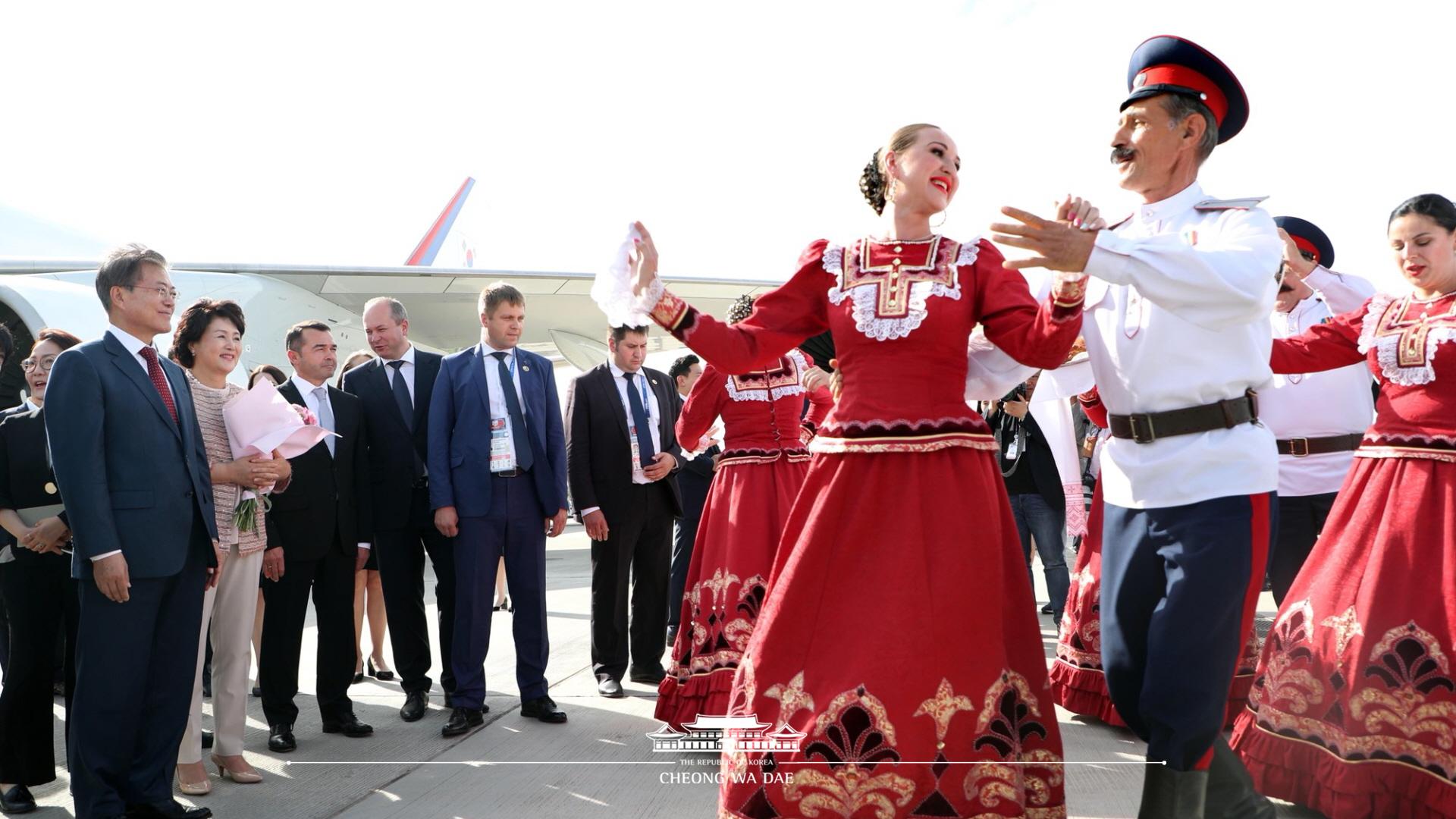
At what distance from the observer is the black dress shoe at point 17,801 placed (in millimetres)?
3818

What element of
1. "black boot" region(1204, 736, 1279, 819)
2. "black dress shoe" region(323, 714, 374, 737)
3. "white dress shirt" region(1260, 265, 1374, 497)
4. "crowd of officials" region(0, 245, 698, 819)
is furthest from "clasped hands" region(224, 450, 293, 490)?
"white dress shirt" region(1260, 265, 1374, 497)

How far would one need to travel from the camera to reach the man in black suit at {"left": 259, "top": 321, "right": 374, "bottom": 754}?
4723 mm

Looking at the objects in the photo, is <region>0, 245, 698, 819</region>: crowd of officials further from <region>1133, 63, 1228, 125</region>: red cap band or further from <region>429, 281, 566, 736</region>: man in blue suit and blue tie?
<region>1133, 63, 1228, 125</region>: red cap band

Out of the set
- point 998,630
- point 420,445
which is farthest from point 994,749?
point 420,445

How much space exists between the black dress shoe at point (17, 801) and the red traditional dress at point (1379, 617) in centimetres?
406

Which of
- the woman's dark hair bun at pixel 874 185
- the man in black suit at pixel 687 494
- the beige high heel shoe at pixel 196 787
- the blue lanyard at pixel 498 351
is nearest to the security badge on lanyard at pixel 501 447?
the blue lanyard at pixel 498 351

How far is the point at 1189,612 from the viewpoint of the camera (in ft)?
8.08

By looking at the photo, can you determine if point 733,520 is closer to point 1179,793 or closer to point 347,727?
point 347,727

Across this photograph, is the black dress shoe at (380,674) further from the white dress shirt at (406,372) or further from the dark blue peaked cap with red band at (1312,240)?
the dark blue peaked cap with red band at (1312,240)

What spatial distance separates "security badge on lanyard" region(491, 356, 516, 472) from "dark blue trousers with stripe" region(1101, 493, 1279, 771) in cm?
324

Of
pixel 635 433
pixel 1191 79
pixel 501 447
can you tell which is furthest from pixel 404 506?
pixel 1191 79

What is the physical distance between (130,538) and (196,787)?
1.06 metres

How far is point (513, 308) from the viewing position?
541 centimetres

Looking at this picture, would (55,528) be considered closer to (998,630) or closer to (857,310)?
(857,310)
